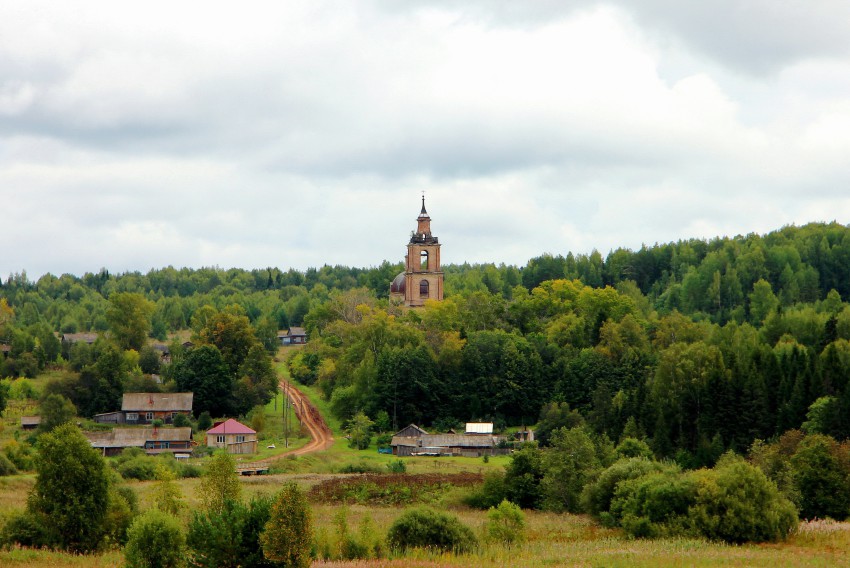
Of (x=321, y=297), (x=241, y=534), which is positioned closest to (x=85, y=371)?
(x=241, y=534)

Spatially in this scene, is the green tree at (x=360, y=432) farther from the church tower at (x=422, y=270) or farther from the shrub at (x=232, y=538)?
the shrub at (x=232, y=538)

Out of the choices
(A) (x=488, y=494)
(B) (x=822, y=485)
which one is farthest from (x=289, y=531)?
(A) (x=488, y=494)

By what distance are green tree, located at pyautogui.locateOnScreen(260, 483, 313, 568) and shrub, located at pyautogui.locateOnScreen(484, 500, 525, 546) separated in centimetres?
1292

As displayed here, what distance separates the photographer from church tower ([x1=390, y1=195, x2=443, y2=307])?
386 feet

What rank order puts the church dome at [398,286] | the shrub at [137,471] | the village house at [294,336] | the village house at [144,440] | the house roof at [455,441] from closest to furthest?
the shrub at [137,471] < the village house at [144,440] < the house roof at [455,441] < the church dome at [398,286] < the village house at [294,336]

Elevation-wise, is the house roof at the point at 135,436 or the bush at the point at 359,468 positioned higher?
the house roof at the point at 135,436

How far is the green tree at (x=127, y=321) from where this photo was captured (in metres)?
114

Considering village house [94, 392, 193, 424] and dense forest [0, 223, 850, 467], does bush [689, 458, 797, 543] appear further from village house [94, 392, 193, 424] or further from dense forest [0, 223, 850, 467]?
village house [94, 392, 193, 424]

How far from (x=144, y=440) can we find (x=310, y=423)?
566 inches

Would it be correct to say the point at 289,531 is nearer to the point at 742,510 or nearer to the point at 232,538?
the point at 232,538

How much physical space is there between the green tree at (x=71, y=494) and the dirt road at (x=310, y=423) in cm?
3658

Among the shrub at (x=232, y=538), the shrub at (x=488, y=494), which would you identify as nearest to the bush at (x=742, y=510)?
the shrub at (x=488, y=494)

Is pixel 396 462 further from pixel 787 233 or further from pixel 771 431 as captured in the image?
pixel 787 233

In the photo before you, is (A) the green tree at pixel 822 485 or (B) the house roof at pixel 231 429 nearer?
(A) the green tree at pixel 822 485
